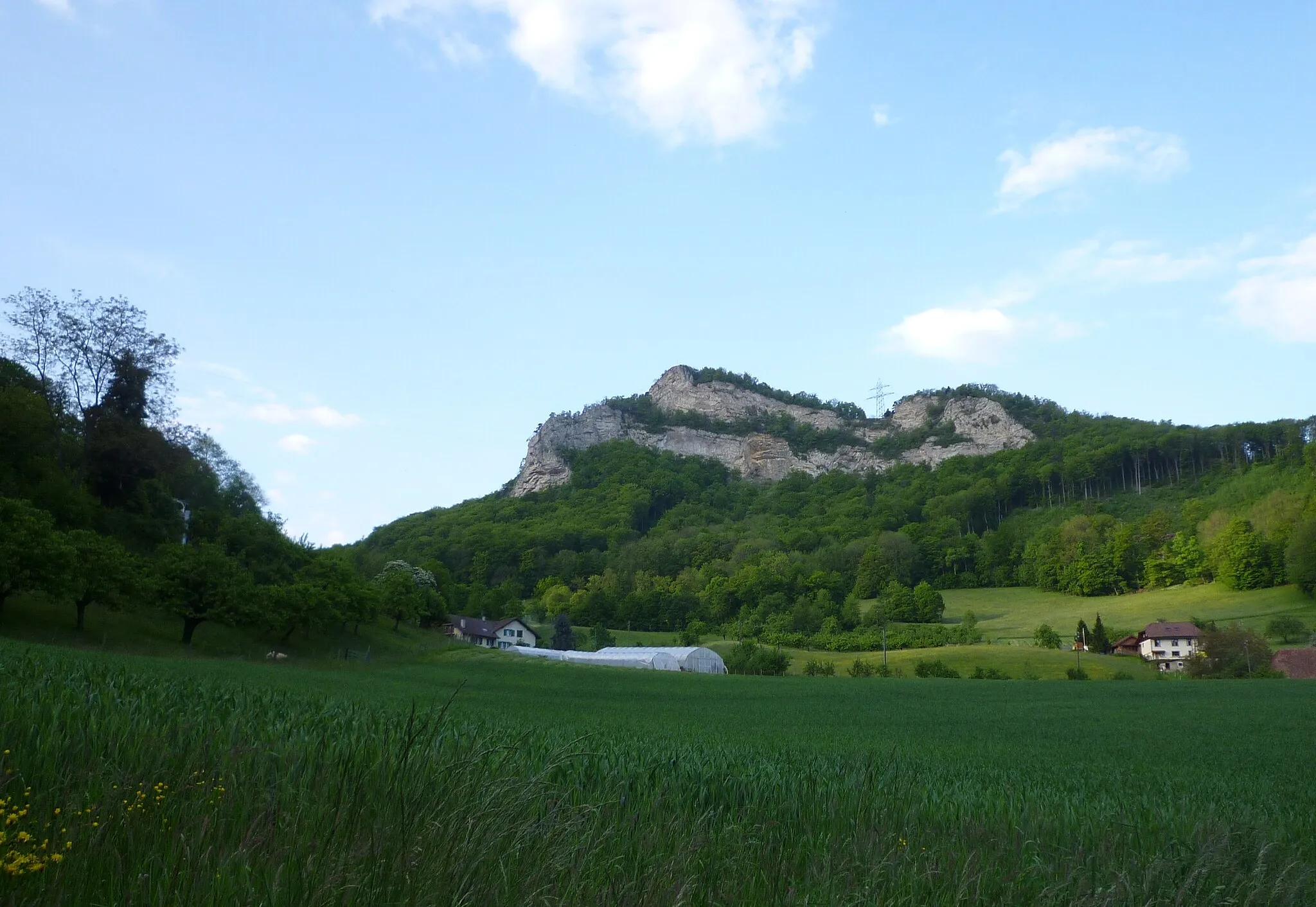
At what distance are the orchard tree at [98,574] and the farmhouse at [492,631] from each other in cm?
5735

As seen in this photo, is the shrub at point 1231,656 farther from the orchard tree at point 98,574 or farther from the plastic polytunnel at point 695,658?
the orchard tree at point 98,574

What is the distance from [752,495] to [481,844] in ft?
634

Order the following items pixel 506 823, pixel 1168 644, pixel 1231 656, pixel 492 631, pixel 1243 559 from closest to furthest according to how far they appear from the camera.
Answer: pixel 506 823 → pixel 1231 656 → pixel 1168 644 → pixel 1243 559 → pixel 492 631

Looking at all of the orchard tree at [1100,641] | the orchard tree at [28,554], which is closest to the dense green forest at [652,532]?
the orchard tree at [28,554]

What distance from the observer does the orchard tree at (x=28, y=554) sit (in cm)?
3650

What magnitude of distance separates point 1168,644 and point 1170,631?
1.30 m

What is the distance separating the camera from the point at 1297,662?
64625 millimetres

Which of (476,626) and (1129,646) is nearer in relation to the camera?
(1129,646)

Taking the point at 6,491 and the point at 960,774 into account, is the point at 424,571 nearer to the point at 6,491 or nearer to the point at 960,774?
the point at 6,491

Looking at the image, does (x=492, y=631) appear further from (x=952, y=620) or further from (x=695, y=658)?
(x=952, y=620)

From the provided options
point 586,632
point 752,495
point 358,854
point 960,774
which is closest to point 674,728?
point 960,774

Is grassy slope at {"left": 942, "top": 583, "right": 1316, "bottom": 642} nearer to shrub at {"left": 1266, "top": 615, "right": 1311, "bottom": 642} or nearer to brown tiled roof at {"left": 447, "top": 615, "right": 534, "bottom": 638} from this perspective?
shrub at {"left": 1266, "top": 615, "right": 1311, "bottom": 642}

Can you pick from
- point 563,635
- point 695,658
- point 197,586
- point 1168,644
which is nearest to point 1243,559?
point 1168,644

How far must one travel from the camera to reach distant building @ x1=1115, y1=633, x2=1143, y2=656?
8231 centimetres
